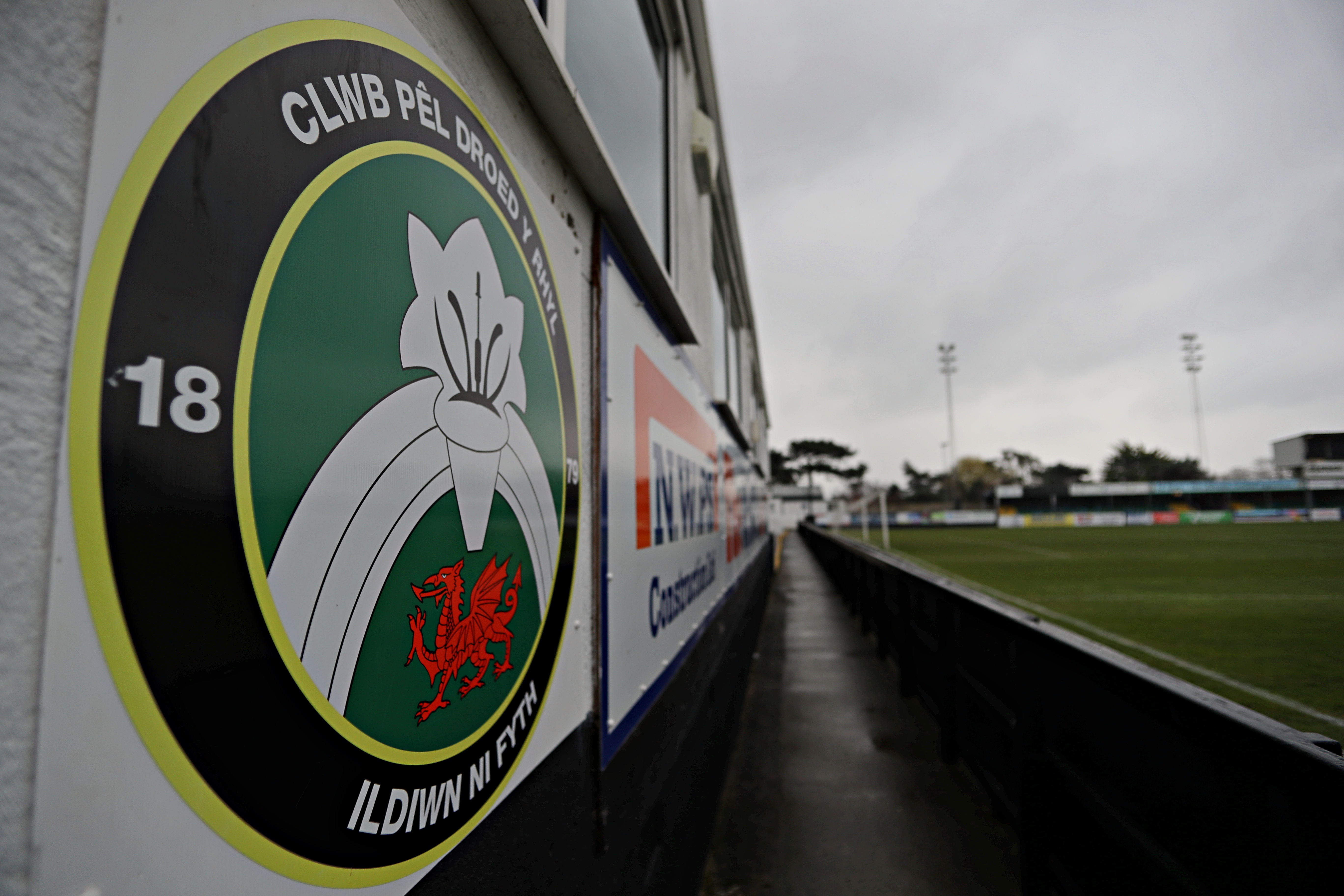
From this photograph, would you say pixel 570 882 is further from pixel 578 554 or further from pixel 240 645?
pixel 240 645

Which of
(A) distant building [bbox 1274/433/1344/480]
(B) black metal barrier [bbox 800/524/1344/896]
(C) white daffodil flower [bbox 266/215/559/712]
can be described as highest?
(A) distant building [bbox 1274/433/1344/480]

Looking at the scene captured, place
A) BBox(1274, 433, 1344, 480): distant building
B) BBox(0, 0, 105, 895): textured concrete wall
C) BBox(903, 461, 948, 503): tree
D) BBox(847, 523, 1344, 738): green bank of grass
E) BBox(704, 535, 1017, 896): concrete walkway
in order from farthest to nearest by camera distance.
Result: BBox(903, 461, 948, 503): tree
BBox(1274, 433, 1344, 480): distant building
BBox(847, 523, 1344, 738): green bank of grass
BBox(704, 535, 1017, 896): concrete walkway
BBox(0, 0, 105, 895): textured concrete wall

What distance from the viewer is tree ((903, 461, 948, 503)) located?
61.9 m

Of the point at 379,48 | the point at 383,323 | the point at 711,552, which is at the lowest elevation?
the point at 711,552

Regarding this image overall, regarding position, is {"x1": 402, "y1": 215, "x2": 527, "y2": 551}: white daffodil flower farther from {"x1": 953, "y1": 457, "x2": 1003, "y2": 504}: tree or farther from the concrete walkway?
{"x1": 953, "y1": 457, "x2": 1003, "y2": 504}: tree

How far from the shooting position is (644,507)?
2084mm

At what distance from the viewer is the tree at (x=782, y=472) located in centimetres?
6556

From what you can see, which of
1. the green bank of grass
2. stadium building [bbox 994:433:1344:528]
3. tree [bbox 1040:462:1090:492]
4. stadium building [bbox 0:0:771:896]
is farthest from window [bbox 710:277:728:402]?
tree [bbox 1040:462:1090:492]

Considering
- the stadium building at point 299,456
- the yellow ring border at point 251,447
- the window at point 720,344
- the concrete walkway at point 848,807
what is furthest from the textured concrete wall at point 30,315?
the window at point 720,344

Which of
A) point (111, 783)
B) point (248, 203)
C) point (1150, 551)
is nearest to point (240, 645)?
point (111, 783)

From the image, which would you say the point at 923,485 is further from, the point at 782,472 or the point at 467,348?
the point at 467,348

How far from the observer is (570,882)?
1.26 metres

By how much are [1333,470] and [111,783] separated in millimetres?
60556

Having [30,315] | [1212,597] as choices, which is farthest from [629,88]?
[1212,597]
